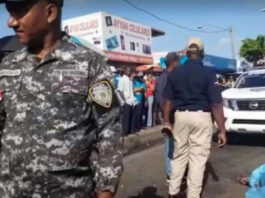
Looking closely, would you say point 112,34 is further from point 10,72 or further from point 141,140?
point 10,72

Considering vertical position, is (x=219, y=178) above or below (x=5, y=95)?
below

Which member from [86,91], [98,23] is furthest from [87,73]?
[98,23]

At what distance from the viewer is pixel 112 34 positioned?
62.1 ft

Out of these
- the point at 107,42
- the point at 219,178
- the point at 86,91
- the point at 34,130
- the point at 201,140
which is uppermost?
the point at 107,42

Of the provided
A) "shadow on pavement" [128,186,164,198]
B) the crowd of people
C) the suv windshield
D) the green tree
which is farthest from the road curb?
the green tree

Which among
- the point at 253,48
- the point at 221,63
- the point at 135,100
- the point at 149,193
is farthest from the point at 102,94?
the point at 253,48

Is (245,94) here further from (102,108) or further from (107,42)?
(107,42)

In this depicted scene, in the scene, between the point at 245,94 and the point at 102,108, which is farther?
the point at 245,94

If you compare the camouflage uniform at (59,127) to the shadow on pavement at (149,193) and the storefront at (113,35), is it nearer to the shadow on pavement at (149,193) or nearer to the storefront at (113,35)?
the shadow on pavement at (149,193)

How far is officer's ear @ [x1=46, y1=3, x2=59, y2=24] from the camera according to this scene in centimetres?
209

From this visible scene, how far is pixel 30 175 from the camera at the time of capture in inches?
79.2

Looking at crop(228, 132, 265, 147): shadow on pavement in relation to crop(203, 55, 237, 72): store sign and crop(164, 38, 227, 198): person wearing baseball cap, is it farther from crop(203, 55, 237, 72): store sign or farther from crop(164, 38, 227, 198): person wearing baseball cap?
crop(203, 55, 237, 72): store sign

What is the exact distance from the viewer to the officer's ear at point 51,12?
6.86 feet

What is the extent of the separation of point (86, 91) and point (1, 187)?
55 centimetres
